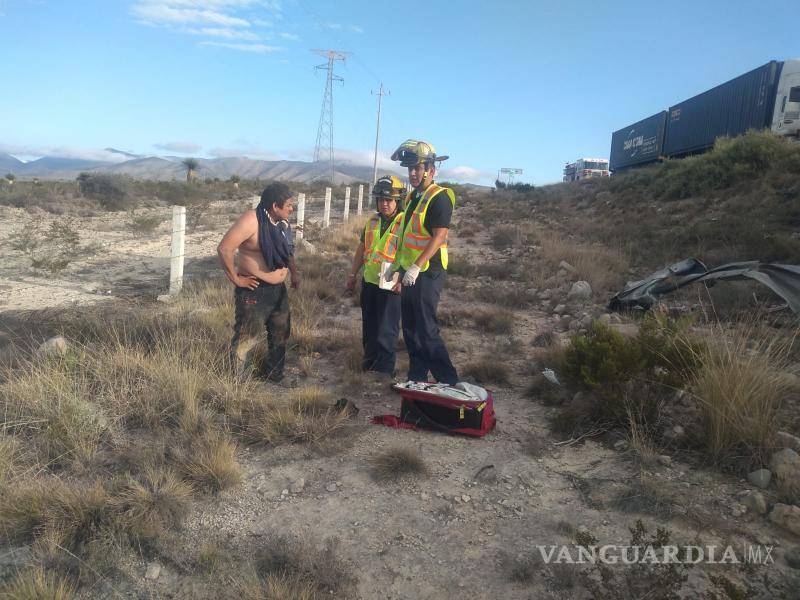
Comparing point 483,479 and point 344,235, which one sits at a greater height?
point 344,235

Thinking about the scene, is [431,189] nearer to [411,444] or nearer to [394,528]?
[411,444]

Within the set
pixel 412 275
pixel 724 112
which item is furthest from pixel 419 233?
pixel 724 112

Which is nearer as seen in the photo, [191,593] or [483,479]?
→ [191,593]

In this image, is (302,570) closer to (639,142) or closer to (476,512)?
(476,512)

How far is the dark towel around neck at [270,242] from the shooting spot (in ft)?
13.1

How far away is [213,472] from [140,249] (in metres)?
10.3

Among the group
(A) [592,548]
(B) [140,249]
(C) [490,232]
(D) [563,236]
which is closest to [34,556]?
(A) [592,548]

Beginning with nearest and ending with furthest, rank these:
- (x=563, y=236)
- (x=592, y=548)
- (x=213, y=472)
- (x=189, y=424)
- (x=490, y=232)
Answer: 1. (x=592, y=548)
2. (x=213, y=472)
3. (x=189, y=424)
4. (x=563, y=236)
5. (x=490, y=232)

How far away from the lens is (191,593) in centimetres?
221

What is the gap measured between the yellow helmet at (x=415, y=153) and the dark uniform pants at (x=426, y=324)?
0.90 m

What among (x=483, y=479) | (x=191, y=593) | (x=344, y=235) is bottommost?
(x=191, y=593)

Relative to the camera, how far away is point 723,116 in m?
21.4

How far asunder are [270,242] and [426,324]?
1376mm

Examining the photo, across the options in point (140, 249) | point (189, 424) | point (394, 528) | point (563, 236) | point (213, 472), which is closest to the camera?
point (394, 528)
